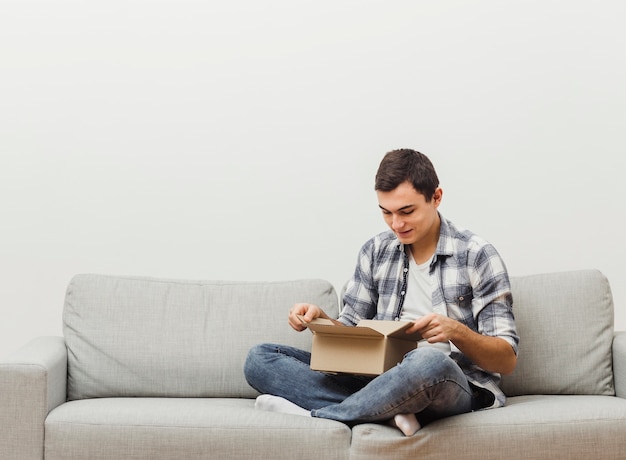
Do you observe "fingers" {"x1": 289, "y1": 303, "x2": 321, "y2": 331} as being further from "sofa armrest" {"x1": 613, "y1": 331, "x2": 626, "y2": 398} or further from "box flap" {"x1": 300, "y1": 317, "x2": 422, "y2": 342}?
"sofa armrest" {"x1": 613, "y1": 331, "x2": 626, "y2": 398}

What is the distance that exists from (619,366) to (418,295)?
682mm

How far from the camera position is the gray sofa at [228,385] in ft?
6.63

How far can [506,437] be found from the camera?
2.01 metres

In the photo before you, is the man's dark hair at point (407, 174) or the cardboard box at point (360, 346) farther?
the man's dark hair at point (407, 174)

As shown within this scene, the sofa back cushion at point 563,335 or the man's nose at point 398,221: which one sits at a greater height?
the man's nose at point 398,221

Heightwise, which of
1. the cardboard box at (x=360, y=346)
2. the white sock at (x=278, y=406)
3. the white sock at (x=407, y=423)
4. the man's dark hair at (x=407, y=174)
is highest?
the man's dark hair at (x=407, y=174)

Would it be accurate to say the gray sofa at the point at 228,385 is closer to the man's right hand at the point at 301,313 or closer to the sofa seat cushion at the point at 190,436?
the sofa seat cushion at the point at 190,436

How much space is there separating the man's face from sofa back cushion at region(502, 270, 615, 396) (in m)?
0.51

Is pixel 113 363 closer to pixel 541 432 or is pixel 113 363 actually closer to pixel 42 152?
pixel 42 152

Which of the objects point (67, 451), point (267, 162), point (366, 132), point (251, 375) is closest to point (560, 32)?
point (366, 132)

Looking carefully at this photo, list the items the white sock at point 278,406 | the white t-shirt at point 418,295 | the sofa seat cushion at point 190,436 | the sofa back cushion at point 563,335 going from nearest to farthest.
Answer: the sofa seat cushion at point 190,436, the white sock at point 278,406, the white t-shirt at point 418,295, the sofa back cushion at point 563,335

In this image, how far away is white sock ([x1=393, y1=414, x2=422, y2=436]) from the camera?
1.97 m

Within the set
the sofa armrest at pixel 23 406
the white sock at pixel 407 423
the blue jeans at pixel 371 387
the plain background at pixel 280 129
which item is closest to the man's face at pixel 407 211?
the blue jeans at pixel 371 387

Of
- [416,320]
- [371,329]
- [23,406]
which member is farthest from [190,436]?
[416,320]
